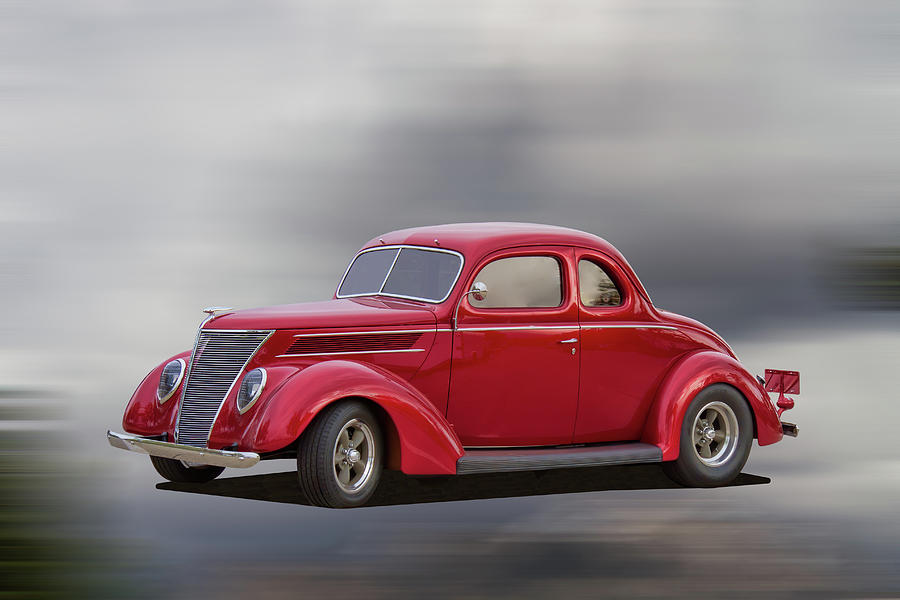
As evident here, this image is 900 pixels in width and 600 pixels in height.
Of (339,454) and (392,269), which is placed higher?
(392,269)

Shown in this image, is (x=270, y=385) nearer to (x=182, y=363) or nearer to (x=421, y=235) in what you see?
(x=182, y=363)

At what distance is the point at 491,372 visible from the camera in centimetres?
1255

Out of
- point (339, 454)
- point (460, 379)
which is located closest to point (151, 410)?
point (339, 454)

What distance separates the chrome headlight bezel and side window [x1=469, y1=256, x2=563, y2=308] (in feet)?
7.48

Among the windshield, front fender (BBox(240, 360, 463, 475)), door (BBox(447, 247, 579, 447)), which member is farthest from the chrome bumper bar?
the windshield

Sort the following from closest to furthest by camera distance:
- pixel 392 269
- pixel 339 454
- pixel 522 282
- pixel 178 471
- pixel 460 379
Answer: pixel 339 454
pixel 460 379
pixel 178 471
pixel 522 282
pixel 392 269

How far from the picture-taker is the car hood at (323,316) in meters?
11.9

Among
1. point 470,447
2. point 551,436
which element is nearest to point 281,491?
point 470,447

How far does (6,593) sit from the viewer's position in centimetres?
893

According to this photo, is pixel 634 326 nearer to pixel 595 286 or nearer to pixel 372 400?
pixel 595 286

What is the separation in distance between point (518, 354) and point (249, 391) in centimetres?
275

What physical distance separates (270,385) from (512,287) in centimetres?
285

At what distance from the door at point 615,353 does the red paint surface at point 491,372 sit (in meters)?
0.01

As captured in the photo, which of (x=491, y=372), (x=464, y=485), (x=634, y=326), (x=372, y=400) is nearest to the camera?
(x=372, y=400)
